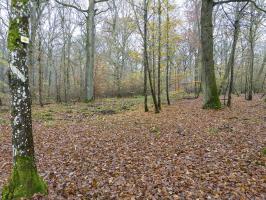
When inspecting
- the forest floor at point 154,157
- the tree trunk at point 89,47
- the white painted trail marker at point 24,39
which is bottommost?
the forest floor at point 154,157

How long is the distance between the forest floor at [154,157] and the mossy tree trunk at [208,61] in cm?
152

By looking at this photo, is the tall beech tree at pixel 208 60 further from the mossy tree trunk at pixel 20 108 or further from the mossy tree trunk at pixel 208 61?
the mossy tree trunk at pixel 20 108

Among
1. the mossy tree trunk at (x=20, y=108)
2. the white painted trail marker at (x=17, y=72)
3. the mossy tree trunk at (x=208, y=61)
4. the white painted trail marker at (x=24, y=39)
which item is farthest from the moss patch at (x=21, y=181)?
the mossy tree trunk at (x=208, y=61)

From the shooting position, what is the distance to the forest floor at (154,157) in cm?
545

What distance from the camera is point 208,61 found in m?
14.5

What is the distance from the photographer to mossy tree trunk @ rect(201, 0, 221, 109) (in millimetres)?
14242

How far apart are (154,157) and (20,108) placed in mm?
4126

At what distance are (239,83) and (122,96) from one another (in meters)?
17.5

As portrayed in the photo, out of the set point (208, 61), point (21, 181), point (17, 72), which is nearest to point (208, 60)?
point (208, 61)

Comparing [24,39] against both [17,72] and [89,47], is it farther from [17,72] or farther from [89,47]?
[89,47]

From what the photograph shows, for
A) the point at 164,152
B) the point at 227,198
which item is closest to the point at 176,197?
the point at 227,198

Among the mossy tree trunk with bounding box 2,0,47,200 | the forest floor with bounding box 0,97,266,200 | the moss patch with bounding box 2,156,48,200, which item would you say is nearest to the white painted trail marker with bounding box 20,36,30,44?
the mossy tree trunk with bounding box 2,0,47,200

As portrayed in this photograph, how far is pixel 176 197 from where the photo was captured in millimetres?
5109

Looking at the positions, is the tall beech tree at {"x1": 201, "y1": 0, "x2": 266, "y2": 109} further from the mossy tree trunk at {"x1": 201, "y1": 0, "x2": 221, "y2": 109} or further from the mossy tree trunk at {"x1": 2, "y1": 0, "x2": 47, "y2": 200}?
the mossy tree trunk at {"x1": 2, "y1": 0, "x2": 47, "y2": 200}
